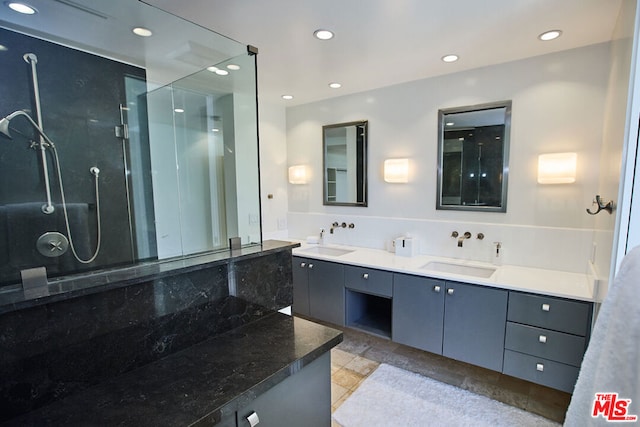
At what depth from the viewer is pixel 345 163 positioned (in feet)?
11.5

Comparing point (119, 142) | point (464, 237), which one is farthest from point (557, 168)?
point (119, 142)

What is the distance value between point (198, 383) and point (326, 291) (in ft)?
6.51

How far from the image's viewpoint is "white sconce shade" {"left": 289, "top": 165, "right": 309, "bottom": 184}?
3771 millimetres

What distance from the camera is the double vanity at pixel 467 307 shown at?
1.95m

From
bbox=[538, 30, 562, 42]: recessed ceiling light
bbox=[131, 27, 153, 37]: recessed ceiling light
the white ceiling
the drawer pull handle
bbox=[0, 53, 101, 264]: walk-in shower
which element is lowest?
the drawer pull handle

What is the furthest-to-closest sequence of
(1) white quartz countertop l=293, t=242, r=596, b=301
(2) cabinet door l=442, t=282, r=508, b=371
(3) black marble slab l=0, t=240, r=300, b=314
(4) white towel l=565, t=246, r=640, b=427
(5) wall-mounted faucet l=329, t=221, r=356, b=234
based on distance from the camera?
(5) wall-mounted faucet l=329, t=221, r=356, b=234 → (2) cabinet door l=442, t=282, r=508, b=371 → (1) white quartz countertop l=293, t=242, r=596, b=301 → (3) black marble slab l=0, t=240, r=300, b=314 → (4) white towel l=565, t=246, r=640, b=427

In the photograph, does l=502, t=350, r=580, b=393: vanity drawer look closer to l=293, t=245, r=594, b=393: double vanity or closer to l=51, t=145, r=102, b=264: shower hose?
l=293, t=245, r=594, b=393: double vanity

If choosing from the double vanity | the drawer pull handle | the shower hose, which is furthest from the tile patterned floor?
the shower hose

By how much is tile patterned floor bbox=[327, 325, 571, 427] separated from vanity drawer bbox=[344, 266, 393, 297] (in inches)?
24.2

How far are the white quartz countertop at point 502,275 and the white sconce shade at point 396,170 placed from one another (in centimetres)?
75

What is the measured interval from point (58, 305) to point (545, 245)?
299 cm

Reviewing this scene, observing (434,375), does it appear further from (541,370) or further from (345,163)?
(345,163)

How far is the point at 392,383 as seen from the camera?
7.82 feet

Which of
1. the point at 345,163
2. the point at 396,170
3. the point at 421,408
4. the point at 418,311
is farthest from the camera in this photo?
the point at 345,163
